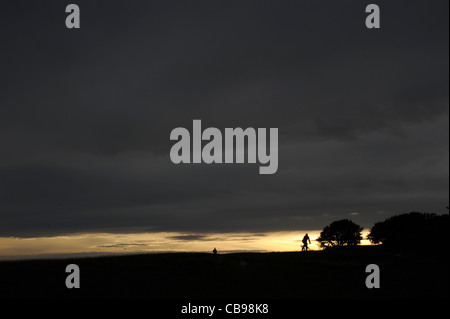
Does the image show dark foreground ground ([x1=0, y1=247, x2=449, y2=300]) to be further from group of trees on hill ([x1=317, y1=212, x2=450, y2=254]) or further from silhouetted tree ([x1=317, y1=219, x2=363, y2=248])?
silhouetted tree ([x1=317, y1=219, x2=363, y2=248])

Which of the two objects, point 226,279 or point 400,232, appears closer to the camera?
point 226,279

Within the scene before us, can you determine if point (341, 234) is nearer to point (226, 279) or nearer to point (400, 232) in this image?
point (400, 232)

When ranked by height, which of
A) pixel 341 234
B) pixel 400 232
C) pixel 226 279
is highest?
pixel 400 232

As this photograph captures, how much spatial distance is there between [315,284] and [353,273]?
7.34 meters

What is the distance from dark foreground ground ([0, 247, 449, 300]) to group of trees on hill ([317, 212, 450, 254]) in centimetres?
711

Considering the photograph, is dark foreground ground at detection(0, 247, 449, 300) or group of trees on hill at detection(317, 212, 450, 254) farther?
group of trees on hill at detection(317, 212, 450, 254)

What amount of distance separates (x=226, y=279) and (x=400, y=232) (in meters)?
47.0

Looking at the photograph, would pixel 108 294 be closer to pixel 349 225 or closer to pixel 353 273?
pixel 353 273

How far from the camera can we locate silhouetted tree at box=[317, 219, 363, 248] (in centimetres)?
11219

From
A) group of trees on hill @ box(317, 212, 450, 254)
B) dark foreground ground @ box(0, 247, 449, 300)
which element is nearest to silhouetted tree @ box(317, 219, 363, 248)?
group of trees on hill @ box(317, 212, 450, 254)

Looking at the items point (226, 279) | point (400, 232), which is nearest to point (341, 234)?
point (400, 232)

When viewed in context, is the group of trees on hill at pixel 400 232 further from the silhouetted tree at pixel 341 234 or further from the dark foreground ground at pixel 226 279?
the dark foreground ground at pixel 226 279

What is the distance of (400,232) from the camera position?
7131 centimetres
